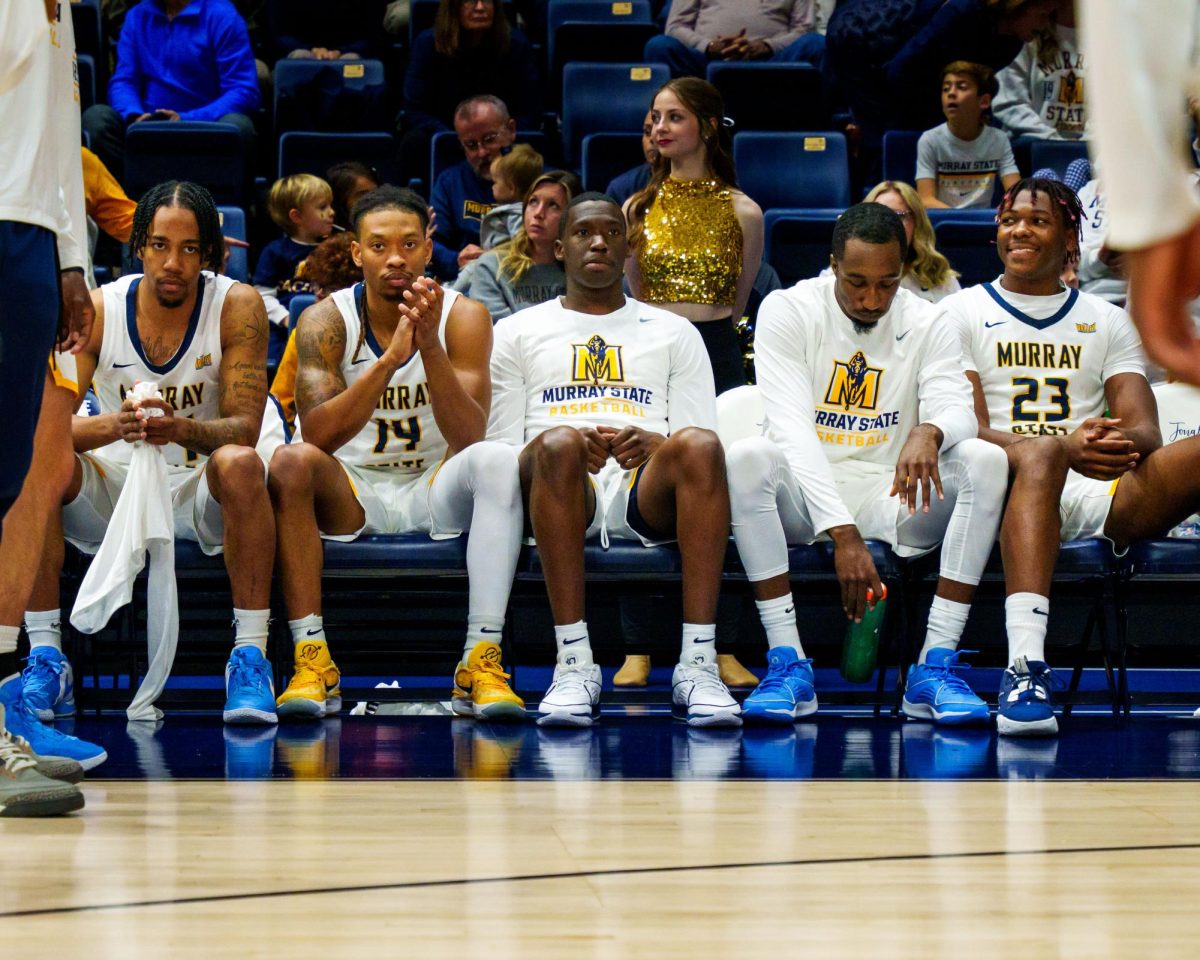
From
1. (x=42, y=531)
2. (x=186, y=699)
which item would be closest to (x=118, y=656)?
(x=186, y=699)

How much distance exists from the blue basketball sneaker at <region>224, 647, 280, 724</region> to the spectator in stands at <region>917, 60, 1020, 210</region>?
4.06m

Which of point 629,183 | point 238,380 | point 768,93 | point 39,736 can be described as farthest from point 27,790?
point 768,93

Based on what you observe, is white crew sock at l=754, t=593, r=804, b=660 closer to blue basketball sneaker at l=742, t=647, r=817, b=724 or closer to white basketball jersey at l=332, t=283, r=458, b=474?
blue basketball sneaker at l=742, t=647, r=817, b=724

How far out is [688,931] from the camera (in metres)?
2.19

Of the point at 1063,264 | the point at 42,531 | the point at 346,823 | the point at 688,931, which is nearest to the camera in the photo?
the point at 688,931

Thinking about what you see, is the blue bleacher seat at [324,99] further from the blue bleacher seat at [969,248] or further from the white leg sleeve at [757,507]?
the white leg sleeve at [757,507]

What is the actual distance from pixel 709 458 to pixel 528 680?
1.33 m

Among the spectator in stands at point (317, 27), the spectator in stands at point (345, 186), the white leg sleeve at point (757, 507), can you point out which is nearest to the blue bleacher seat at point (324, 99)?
the spectator in stands at point (317, 27)

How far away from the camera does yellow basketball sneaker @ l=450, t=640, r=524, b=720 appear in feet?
14.3

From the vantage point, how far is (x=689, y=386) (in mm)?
4836

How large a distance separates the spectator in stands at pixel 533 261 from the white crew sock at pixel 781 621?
1803 millimetres

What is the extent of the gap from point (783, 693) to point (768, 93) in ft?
13.6

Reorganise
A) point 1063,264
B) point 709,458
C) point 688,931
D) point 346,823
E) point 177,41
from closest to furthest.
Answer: point 688,931, point 346,823, point 709,458, point 1063,264, point 177,41

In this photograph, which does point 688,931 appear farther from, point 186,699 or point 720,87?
point 720,87
